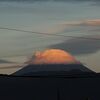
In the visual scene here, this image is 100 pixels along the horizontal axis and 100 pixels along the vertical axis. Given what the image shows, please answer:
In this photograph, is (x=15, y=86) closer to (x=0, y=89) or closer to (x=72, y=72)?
(x=0, y=89)

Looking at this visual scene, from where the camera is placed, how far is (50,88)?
4577 inches

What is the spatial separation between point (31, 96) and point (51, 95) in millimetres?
3222

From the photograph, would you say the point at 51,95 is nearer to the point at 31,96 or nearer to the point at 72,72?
the point at 31,96

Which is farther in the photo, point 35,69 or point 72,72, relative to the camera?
point 35,69

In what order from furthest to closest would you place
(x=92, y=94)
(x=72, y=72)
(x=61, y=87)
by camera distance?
1. (x=61, y=87)
2. (x=92, y=94)
3. (x=72, y=72)

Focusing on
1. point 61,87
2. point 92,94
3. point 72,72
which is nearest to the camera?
point 72,72

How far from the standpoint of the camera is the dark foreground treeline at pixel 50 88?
10850cm

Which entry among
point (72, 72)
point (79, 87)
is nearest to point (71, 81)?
point (79, 87)

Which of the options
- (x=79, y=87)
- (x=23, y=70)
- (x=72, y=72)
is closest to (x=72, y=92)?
(x=79, y=87)

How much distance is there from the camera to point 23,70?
386 ft

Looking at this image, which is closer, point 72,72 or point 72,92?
point 72,72

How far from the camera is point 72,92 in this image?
376 ft

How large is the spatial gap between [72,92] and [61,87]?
95.1 inches

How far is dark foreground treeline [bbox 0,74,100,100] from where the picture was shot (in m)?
108
